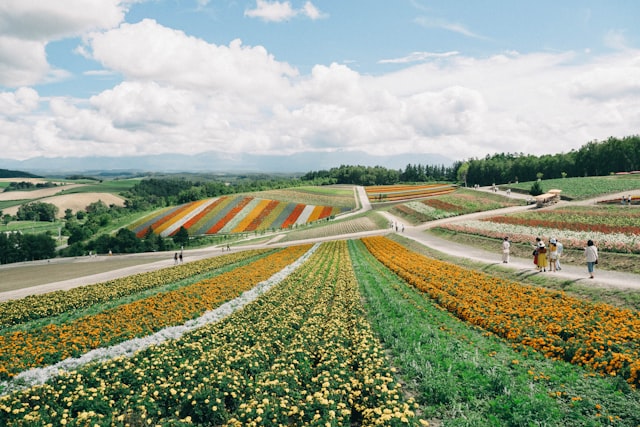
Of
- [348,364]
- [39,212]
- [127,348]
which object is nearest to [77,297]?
[127,348]

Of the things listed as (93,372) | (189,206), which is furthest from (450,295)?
(189,206)

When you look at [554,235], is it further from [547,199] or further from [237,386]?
[237,386]

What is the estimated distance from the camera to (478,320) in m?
14.5

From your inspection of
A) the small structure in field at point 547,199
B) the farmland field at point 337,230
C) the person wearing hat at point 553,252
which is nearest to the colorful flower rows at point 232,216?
the farmland field at point 337,230

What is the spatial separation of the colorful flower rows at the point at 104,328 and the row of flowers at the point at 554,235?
2649 centimetres

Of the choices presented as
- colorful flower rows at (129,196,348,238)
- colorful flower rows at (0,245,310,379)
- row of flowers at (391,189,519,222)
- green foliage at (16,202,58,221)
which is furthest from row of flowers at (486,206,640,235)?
green foliage at (16,202,58,221)

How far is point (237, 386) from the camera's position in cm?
904

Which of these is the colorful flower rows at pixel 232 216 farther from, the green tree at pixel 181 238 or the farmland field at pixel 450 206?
the farmland field at pixel 450 206

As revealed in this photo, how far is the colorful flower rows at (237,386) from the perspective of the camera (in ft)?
25.1

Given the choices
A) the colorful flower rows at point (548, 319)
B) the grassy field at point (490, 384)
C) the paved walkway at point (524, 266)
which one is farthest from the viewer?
the paved walkway at point (524, 266)

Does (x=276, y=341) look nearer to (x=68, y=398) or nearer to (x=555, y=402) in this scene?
(x=68, y=398)

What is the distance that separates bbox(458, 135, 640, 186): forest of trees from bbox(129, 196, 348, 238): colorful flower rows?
75452 millimetres

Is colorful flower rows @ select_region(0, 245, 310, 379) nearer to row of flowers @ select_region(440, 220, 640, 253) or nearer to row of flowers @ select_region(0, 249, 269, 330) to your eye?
row of flowers @ select_region(0, 249, 269, 330)

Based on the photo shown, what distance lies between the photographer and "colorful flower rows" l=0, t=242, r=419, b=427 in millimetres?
7645
